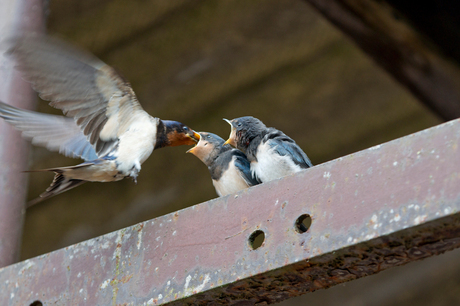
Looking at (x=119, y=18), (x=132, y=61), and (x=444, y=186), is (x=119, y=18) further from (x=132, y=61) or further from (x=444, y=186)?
(x=444, y=186)

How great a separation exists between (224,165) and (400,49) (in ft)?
2.65

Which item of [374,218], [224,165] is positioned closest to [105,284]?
[374,218]

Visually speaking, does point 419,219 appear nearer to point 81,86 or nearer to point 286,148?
point 286,148

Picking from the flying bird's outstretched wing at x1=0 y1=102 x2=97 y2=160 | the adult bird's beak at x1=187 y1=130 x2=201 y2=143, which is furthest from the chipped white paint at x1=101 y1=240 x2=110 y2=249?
the adult bird's beak at x1=187 y1=130 x2=201 y2=143

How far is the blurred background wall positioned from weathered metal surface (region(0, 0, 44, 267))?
104 centimetres

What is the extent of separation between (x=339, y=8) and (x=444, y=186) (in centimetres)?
134

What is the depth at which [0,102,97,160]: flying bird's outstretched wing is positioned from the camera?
2.12 meters

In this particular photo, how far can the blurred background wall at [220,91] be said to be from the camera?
12.3 ft

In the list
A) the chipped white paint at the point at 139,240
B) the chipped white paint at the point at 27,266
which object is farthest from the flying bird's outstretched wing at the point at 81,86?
the chipped white paint at the point at 139,240

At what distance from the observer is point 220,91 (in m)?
4.23

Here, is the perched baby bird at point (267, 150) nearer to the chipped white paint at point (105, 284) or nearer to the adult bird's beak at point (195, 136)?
the adult bird's beak at point (195, 136)

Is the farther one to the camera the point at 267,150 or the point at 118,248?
the point at 267,150

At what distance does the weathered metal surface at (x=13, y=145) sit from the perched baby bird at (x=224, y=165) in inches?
28.2

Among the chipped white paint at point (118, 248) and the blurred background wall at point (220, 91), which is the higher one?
the blurred background wall at point (220, 91)
